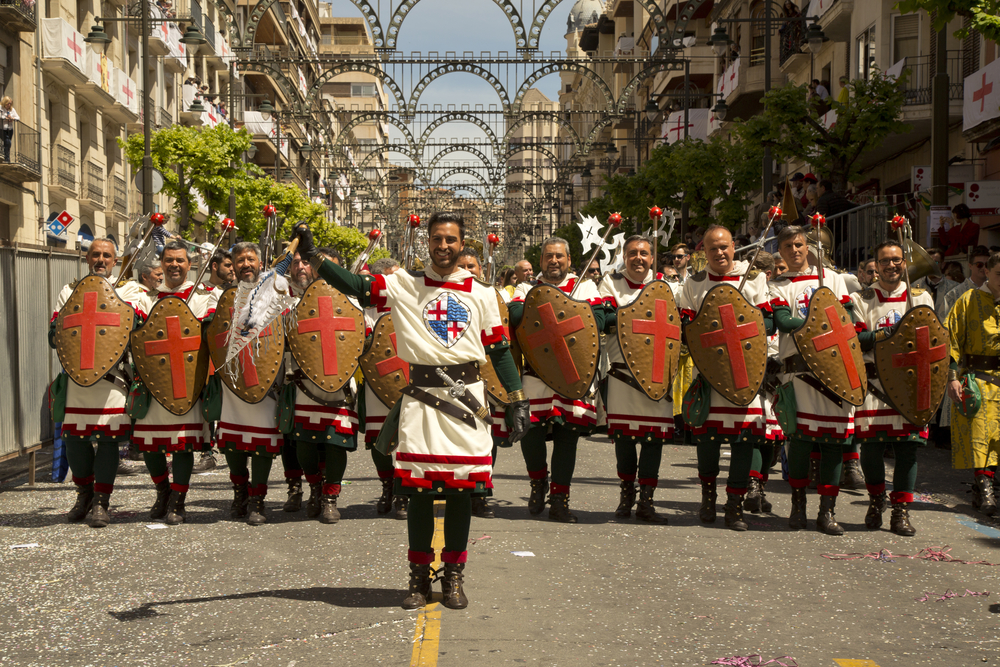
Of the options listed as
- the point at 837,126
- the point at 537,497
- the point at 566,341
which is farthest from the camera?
the point at 837,126

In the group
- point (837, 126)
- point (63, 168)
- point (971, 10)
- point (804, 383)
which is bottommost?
point (804, 383)

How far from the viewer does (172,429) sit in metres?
8.27

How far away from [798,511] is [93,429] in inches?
191

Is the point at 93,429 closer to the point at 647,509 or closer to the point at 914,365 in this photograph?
the point at 647,509

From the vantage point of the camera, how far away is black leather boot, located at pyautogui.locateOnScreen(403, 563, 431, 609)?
5766 millimetres

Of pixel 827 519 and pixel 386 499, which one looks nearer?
pixel 827 519

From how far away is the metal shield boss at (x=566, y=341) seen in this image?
820 cm

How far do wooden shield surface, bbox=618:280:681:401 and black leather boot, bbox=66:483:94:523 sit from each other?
12.7 ft

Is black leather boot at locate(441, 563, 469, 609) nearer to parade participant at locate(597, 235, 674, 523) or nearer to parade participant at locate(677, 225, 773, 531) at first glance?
parade participant at locate(597, 235, 674, 523)

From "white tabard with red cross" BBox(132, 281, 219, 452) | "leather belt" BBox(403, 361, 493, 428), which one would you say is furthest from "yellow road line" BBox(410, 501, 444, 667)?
"white tabard with red cross" BBox(132, 281, 219, 452)

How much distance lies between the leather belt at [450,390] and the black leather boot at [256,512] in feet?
9.14

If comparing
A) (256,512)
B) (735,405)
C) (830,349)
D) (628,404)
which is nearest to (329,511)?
(256,512)

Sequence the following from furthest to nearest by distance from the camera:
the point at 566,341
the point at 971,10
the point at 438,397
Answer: the point at 971,10
the point at 566,341
the point at 438,397

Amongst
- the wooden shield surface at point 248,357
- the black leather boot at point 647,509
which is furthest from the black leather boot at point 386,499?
the black leather boot at point 647,509
